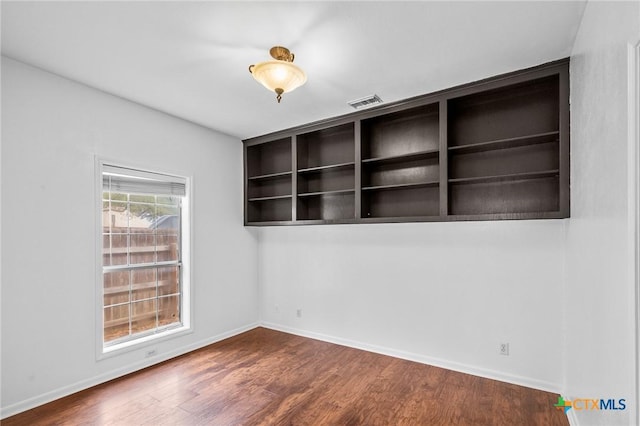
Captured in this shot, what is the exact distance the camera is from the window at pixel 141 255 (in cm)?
326

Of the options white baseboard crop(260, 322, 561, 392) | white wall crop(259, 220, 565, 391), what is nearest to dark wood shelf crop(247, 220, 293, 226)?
white wall crop(259, 220, 565, 391)

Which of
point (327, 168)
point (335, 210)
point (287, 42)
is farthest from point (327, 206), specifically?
point (287, 42)

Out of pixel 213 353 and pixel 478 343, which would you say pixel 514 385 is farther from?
pixel 213 353

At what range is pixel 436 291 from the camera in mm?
3432

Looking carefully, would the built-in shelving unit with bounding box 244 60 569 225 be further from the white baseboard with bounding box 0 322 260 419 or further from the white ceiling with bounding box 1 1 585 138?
the white baseboard with bounding box 0 322 260 419

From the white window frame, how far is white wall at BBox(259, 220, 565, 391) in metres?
1.26

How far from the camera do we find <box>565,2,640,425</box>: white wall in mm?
1293

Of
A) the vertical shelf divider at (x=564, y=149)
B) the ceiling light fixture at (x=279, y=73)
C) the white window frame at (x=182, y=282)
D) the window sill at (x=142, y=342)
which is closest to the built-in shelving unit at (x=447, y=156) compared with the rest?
the vertical shelf divider at (x=564, y=149)

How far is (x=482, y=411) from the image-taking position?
254 centimetres

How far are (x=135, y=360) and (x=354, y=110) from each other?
138 inches

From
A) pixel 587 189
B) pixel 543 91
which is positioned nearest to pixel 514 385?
pixel 587 189

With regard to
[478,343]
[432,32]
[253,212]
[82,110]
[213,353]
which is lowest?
[213,353]

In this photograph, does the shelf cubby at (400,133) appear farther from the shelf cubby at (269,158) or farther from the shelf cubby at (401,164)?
the shelf cubby at (269,158)

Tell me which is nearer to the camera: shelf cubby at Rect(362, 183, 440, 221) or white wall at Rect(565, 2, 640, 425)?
white wall at Rect(565, 2, 640, 425)
